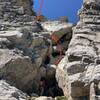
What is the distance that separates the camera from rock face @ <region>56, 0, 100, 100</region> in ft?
122

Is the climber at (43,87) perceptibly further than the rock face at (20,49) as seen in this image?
Yes

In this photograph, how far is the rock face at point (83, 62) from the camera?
37156 mm

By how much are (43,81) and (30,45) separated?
4.88 meters

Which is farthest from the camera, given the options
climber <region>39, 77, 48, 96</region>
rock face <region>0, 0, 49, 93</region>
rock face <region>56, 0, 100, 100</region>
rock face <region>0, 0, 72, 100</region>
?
climber <region>39, 77, 48, 96</region>

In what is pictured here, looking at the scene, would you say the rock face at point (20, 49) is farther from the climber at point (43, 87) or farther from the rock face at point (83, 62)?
the rock face at point (83, 62)

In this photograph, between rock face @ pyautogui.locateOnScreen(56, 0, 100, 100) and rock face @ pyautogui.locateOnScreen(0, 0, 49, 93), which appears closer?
rock face @ pyautogui.locateOnScreen(56, 0, 100, 100)

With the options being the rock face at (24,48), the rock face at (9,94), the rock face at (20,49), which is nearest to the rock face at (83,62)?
the rock face at (24,48)

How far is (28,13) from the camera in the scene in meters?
63.0

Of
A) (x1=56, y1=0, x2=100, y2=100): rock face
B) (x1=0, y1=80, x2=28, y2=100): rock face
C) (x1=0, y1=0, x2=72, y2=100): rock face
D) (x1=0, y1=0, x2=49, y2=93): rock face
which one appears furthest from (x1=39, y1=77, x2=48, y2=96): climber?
(x1=0, y1=80, x2=28, y2=100): rock face

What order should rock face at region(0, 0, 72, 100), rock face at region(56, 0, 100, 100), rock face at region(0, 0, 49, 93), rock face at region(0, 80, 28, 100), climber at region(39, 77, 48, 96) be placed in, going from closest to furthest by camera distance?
rock face at region(0, 80, 28, 100)
rock face at region(56, 0, 100, 100)
rock face at region(0, 0, 49, 93)
rock face at region(0, 0, 72, 100)
climber at region(39, 77, 48, 96)

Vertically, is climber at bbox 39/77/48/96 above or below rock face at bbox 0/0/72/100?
below

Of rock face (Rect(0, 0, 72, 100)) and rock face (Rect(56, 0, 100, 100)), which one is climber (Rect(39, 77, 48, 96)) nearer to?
rock face (Rect(0, 0, 72, 100))

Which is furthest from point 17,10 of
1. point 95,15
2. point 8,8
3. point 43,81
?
point 43,81

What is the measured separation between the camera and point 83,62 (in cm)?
4075
